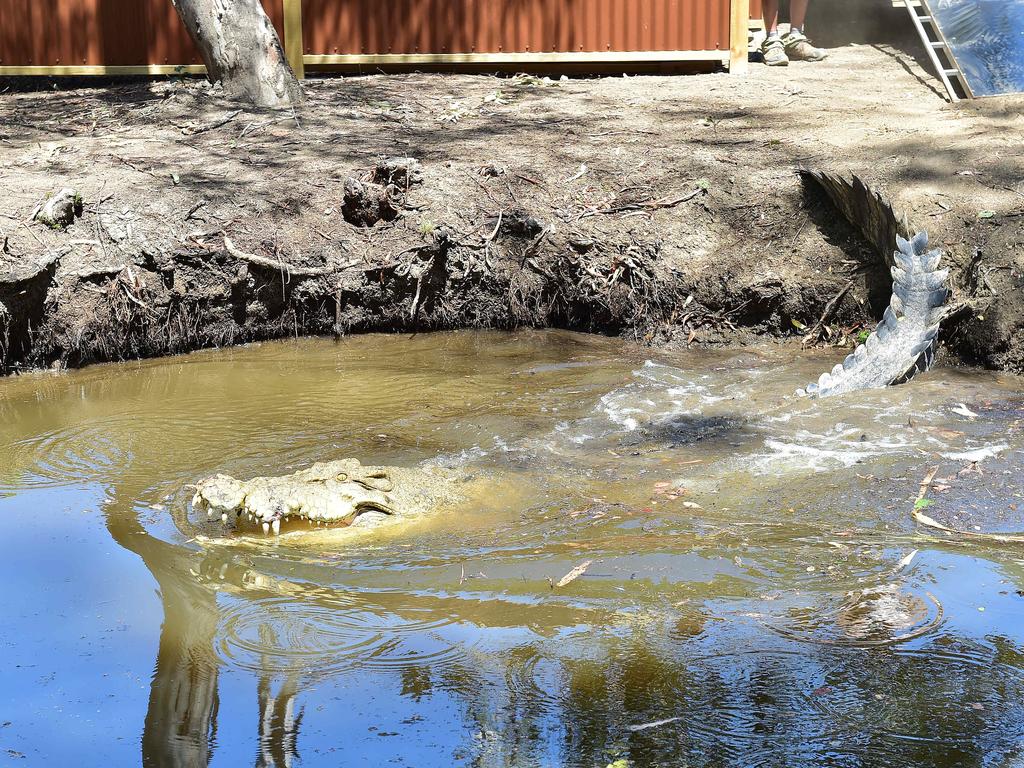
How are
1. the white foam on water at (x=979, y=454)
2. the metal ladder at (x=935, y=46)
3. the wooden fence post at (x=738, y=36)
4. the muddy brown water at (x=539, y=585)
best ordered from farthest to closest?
the wooden fence post at (x=738, y=36) → the metal ladder at (x=935, y=46) → the white foam on water at (x=979, y=454) → the muddy brown water at (x=539, y=585)

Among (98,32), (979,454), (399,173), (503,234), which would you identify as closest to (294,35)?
(98,32)

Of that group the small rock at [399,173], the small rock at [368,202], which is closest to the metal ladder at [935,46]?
the small rock at [399,173]

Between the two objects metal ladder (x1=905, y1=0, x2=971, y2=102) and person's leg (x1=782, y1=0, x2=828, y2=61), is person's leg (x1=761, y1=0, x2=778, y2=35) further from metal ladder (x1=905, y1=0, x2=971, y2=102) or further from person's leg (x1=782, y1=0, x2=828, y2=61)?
metal ladder (x1=905, y1=0, x2=971, y2=102)

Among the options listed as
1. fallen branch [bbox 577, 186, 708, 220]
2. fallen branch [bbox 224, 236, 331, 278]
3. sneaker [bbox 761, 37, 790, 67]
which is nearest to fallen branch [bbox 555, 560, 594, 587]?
fallen branch [bbox 224, 236, 331, 278]

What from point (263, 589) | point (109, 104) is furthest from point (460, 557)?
point (109, 104)

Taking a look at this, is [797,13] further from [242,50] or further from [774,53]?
[242,50]

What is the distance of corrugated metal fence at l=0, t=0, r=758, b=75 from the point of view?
1038 centimetres

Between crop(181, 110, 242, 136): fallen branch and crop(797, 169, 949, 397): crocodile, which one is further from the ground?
crop(181, 110, 242, 136): fallen branch

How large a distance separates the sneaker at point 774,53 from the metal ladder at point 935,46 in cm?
126

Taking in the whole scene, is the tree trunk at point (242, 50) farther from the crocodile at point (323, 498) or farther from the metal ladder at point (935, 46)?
the metal ladder at point (935, 46)

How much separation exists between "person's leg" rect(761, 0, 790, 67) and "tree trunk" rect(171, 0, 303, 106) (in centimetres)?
478

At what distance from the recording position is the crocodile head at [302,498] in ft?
14.5

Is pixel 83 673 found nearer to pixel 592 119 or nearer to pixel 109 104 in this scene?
pixel 592 119

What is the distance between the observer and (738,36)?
10.3 metres
